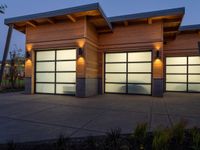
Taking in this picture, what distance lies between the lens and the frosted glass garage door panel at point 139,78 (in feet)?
39.0

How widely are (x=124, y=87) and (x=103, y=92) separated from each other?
1.52 metres

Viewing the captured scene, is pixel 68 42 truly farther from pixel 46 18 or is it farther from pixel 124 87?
pixel 124 87

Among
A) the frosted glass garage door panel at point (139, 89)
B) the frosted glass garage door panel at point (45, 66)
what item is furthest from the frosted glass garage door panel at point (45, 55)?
the frosted glass garage door panel at point (139, 89)

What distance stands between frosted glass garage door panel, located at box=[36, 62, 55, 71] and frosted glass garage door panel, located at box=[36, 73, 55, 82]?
329 mm

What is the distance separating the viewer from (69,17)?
10289 millimetres

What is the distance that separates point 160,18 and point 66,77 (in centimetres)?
668

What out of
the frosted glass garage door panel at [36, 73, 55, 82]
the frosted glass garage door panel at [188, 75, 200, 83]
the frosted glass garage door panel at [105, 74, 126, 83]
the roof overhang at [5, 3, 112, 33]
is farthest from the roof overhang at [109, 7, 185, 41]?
the frosted glass garage door panel at [36, 73, 55, 82]

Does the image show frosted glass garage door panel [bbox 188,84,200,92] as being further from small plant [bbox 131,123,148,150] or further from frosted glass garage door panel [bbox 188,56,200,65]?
small plant [bbox 131,123,148,150]

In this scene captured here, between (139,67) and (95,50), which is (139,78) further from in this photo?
(95,50)

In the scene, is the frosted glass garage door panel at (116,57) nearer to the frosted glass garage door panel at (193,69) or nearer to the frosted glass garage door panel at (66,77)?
the frosted glass garage door panel at (66,77)

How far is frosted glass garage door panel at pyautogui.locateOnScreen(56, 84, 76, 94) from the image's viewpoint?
11117 millimetres

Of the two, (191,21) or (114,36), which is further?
(191,21)

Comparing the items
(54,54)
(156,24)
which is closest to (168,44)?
(156,24)

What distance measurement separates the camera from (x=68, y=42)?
10914 millimetres
